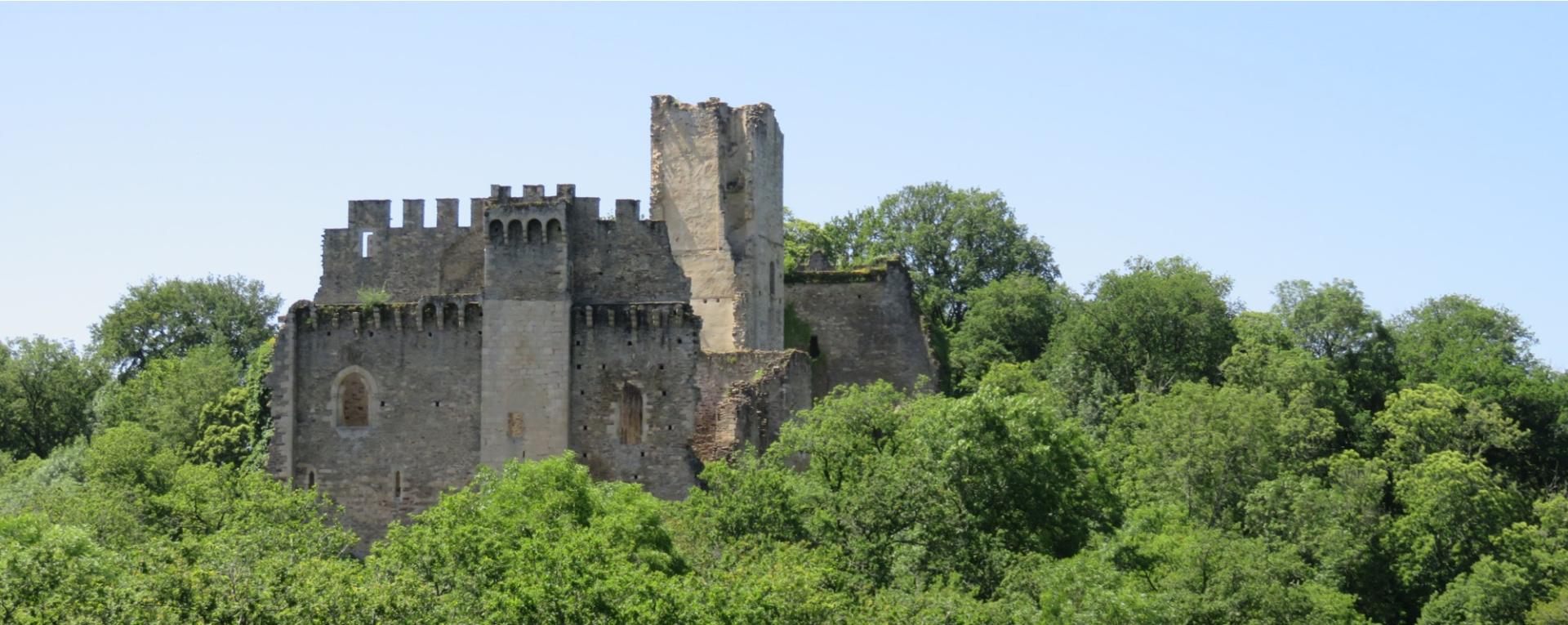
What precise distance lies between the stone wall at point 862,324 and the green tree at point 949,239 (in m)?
13.2

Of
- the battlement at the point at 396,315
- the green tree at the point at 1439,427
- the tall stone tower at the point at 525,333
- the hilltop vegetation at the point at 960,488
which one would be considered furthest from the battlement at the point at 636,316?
the green tree at the point at 1439,427

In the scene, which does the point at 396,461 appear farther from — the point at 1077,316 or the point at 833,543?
the point at 1077,316

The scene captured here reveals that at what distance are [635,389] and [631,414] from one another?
53 cm

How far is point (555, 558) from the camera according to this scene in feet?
124

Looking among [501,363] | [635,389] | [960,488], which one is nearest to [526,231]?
[501,363]

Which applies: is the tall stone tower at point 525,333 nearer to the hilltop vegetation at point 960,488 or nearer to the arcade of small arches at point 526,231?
the arcade of small arches at point 526,231

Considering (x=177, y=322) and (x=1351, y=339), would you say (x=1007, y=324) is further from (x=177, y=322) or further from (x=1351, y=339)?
(x=177, y=322)

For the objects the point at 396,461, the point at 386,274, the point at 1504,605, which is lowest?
the point at 1504,605

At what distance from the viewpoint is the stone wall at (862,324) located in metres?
61.6

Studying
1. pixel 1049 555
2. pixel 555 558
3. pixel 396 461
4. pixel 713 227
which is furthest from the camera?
pixel 713 227

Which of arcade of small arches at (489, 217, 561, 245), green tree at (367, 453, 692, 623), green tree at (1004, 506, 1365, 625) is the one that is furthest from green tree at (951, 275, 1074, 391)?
green tree at (367, 453, 692, 623)

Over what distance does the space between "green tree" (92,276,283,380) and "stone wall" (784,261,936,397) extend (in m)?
23.9

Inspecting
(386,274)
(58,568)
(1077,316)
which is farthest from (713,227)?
(58,568)

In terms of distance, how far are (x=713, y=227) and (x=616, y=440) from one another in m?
8.50
